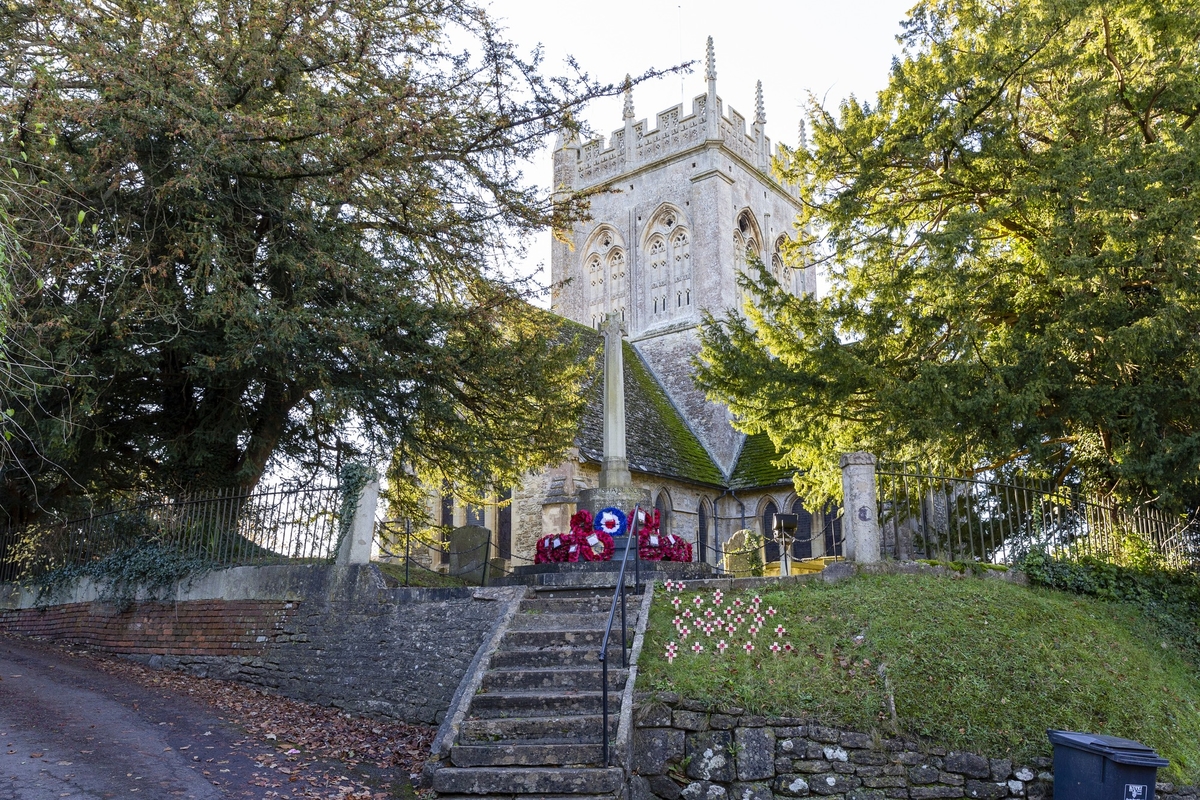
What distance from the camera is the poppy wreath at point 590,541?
11.1 metres

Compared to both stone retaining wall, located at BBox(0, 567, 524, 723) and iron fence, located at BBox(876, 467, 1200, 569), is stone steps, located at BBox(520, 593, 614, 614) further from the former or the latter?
iron fence, located at BBox(876, 467, 1200, 569)

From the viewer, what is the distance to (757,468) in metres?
24.3

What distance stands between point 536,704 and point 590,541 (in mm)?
3425

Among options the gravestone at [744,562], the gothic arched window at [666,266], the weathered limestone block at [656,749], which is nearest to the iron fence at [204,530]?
the weathered limestone block at [656,749]

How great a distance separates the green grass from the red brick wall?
5.26 metres

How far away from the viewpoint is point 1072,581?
35.8ft

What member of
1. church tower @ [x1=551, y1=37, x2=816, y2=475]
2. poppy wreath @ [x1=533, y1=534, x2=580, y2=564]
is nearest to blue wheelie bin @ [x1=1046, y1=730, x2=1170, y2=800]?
poppy wreath @ [x1=533, y1=534, x2=580, y2=564]

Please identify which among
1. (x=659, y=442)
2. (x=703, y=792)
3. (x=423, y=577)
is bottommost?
(x=703, y=792)

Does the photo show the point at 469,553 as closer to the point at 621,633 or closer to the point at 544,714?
the point at 621,633

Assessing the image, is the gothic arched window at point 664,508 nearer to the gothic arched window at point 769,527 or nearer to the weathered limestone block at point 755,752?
the gothic arched window at point 769,527

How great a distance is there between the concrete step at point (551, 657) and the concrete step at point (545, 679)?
8.3 inches

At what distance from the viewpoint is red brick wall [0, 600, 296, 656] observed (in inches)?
440

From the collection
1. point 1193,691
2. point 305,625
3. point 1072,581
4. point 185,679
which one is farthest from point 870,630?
point 185,679

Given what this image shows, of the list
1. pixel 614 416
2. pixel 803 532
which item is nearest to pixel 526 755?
pixel 614 416
